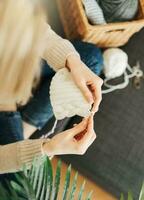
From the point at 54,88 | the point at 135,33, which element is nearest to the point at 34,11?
the point at 54,88

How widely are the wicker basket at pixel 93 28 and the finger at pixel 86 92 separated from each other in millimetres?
340

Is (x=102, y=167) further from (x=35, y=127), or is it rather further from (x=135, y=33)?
(x=135, y=33)

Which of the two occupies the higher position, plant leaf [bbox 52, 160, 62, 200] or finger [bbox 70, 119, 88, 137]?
plant leaf [bbox 52, 160, 62, 200]

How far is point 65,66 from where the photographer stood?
114 centimetres

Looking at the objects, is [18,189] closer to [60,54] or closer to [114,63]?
[60,54]

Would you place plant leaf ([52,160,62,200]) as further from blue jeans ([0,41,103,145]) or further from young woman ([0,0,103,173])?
blue jeans ([0,41,103,145])

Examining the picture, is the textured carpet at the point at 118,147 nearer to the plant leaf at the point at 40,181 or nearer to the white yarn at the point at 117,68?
the white yarn at the point at 117,68

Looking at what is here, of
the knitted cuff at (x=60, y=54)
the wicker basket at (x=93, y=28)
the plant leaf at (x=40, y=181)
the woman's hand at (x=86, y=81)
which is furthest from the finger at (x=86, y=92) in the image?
the wicker basket at (x=93, y=28)

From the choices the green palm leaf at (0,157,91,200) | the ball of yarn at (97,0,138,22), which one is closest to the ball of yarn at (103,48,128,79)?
the ball of yarn at (97,0,138,22)

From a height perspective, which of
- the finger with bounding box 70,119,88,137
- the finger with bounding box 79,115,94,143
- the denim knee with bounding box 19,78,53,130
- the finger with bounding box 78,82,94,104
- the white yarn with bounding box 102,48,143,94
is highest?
the finger with bounding box 78,82,94,104

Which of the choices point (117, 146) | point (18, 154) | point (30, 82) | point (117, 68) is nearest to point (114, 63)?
point (117, 68)

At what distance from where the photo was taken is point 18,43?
2.56 feet

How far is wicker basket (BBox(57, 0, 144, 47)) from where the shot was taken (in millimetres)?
1348

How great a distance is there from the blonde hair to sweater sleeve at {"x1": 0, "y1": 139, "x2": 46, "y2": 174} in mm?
263
